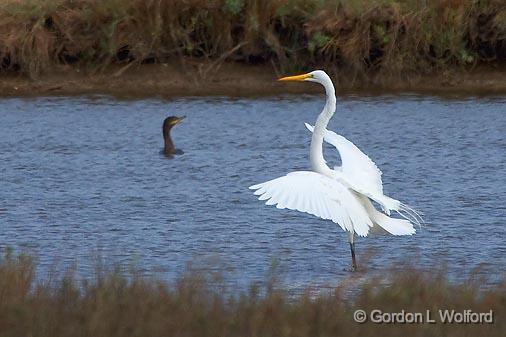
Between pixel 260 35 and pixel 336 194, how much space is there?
11666 mm

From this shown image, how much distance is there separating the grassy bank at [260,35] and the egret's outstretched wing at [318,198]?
1090 cm

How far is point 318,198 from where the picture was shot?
9.91m

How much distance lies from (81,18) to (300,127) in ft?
16.3

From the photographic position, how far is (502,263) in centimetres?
1054

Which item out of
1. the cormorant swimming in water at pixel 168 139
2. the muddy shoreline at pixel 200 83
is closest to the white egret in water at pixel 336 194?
the cormorant swimming in water at pixel 168 139

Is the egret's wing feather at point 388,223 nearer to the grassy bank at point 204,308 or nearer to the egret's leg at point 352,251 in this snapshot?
the egret's leg at point 352,251

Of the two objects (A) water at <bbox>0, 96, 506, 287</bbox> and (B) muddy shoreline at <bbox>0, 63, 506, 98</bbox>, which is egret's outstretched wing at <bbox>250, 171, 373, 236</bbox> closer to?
(A) water at <bbox>0, 96, 506, 287</bbox>

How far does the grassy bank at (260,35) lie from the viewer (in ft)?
68.5

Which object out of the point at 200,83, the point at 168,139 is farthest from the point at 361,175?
the point at 200,83

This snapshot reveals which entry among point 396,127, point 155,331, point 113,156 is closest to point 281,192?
point 155,331

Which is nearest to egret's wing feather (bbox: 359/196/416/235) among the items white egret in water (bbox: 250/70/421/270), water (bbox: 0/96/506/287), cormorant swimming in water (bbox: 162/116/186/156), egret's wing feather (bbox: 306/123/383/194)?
white egret in water (bbox: 250/70/421/270)

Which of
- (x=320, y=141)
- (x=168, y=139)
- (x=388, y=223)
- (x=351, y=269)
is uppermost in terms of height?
(x=320, y=141)

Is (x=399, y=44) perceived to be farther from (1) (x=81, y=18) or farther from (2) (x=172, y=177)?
(2) (x=172, y=177)

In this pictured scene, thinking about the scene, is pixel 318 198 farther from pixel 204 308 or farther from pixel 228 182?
pixel 228 182
